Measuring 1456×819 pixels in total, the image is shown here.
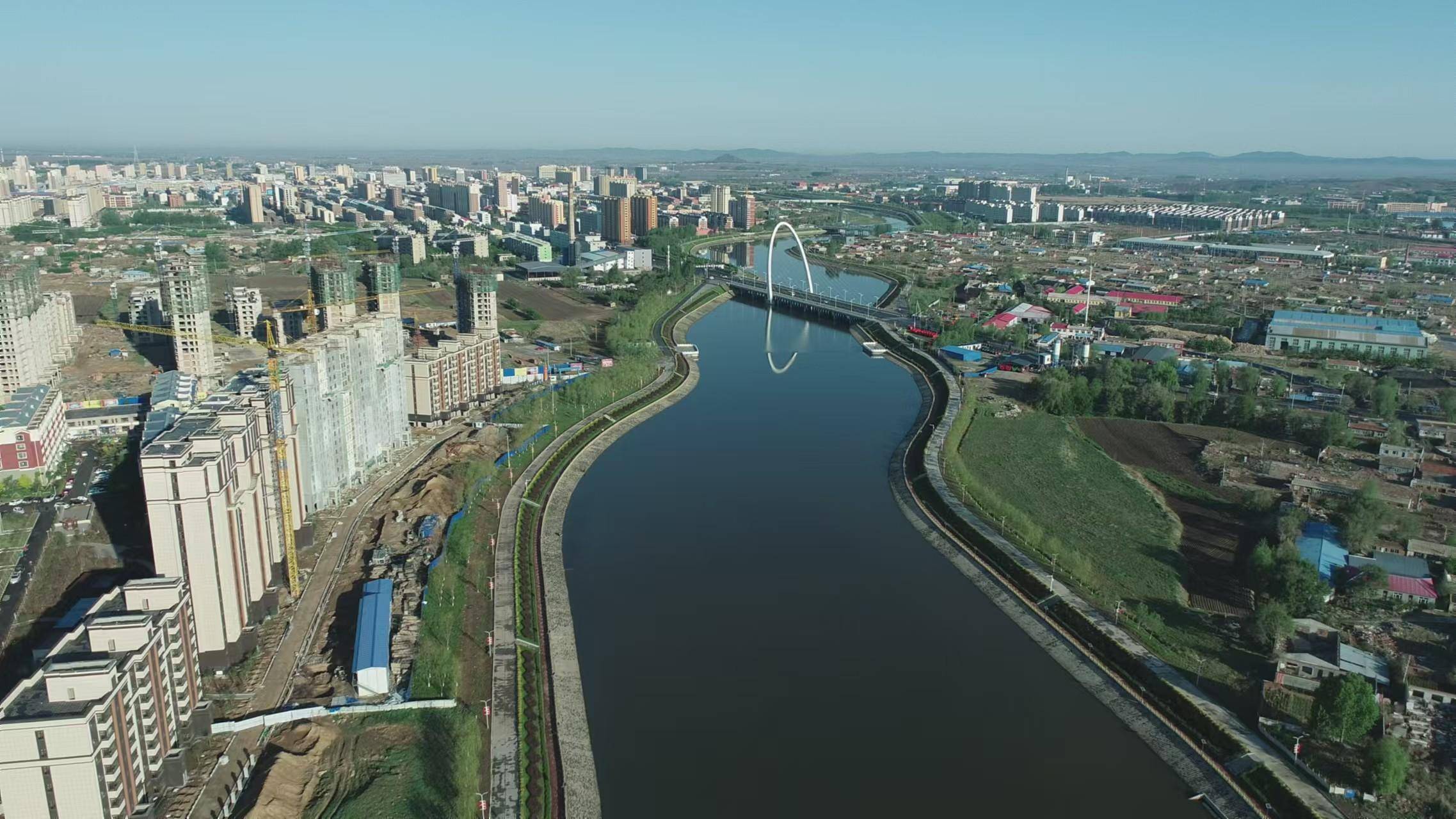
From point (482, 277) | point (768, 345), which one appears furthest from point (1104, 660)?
point (768, 345)

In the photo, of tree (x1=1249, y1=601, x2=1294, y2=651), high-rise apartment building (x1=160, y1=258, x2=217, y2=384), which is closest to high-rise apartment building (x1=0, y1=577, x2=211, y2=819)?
tree (x1=1249, y1=601, x2=1294, y2=651)

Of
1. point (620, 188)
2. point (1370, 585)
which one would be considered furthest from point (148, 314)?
point (620, 188)

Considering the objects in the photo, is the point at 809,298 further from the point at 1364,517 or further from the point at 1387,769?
the point at 1387,769

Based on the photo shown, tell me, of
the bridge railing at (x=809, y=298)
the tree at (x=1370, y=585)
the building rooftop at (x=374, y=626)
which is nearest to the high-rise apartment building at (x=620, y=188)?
the bridge railing at (x=809, y=298)

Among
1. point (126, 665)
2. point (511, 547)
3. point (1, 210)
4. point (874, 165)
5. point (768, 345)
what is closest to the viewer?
point (126, 665)

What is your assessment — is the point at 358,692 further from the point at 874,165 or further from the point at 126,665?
the point at 874,165

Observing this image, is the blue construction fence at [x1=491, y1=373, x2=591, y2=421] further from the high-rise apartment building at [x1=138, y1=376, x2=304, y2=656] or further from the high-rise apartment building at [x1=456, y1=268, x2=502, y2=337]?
the high-rise apartment building at [x1=138, y1=376, x2=304, y2=656]

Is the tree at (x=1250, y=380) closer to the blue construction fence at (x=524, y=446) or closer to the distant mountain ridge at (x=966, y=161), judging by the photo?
the blue construction fence at (x=524, y=446)
